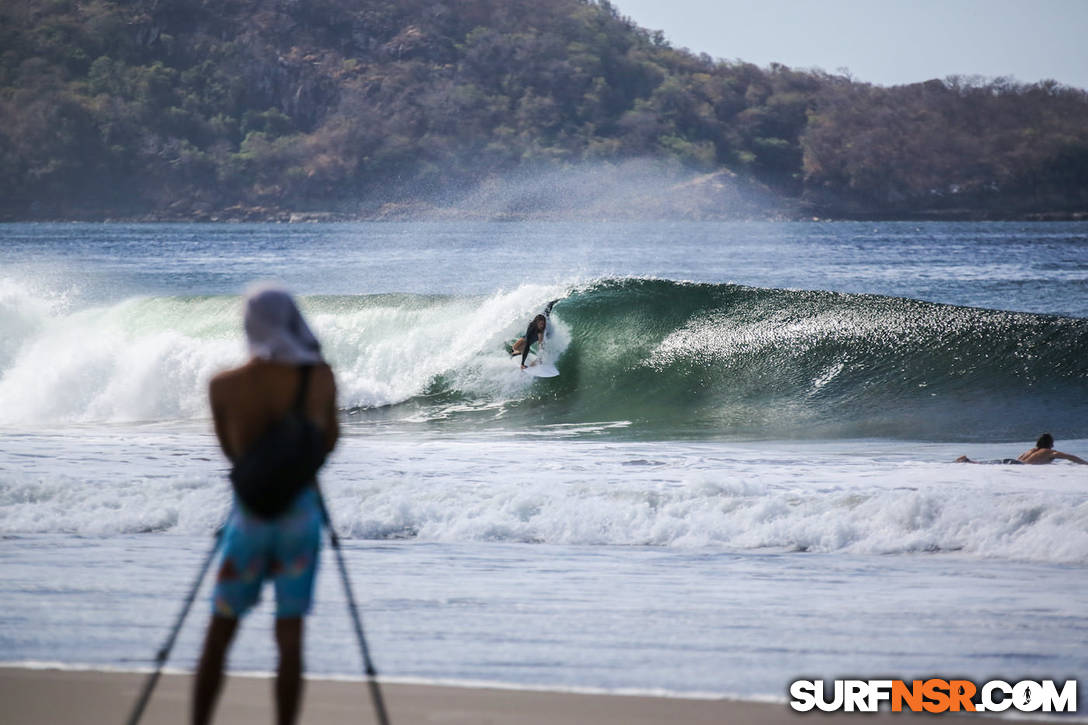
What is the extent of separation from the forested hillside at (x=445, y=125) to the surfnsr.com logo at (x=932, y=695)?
97.3 metres

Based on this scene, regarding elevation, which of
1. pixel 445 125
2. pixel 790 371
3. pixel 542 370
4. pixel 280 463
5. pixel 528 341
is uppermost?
pixel 445 125

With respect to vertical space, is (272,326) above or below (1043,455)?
above

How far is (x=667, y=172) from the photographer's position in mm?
106250

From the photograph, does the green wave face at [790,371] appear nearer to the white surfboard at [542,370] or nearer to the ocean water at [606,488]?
the ocean water at [606,488]

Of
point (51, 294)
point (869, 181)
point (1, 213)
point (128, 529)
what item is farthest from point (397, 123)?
point (128, 529)

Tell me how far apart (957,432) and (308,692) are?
10310 millimetres

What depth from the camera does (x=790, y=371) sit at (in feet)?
52.8

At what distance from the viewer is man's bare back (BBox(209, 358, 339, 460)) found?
3283mm

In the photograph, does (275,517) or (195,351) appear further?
(195,351)

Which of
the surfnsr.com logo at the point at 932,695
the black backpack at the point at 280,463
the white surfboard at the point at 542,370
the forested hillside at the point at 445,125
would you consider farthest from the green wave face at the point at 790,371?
the forested hillside at the point at 445,125

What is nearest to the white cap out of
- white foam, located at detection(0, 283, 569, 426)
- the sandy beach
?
the sandy beach

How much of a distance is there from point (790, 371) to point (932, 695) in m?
12.0

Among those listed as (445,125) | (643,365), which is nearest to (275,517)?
(643,365)

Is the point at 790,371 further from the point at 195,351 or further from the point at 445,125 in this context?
the point at 445,125
